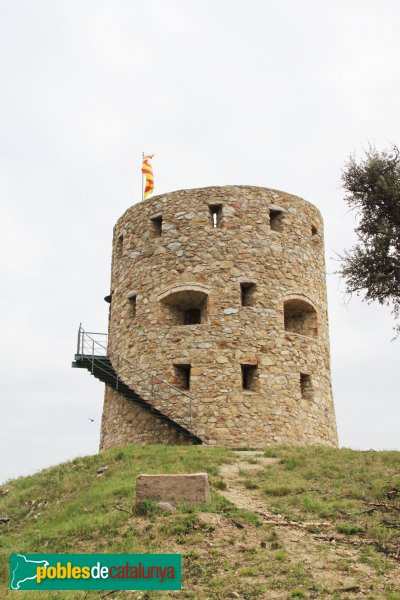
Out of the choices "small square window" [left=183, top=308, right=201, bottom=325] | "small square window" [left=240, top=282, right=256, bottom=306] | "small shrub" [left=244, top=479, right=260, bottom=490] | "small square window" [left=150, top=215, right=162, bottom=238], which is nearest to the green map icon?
"small shrub" [left=244, top=479, right=260, bottom=490]

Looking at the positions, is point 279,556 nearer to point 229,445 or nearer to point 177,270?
point 229,445

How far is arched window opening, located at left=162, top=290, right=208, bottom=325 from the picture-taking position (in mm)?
16386

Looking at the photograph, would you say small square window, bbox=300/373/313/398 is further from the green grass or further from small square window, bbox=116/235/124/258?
small square window, bbox=116/235/124/258

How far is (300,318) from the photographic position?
1769cm

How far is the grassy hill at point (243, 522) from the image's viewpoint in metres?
6.73

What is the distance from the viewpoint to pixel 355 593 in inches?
249

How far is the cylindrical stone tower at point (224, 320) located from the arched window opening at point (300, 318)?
28mm

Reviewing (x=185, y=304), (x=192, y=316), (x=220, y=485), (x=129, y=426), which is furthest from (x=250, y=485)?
(x=192, y=316)

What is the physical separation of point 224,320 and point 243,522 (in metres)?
7.83

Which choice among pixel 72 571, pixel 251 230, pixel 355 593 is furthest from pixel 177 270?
pixel 355 593

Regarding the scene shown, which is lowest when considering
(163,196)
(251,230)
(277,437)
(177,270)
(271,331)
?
(277,437)

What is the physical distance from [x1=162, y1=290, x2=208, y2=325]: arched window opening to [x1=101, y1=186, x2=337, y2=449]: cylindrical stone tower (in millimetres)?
30

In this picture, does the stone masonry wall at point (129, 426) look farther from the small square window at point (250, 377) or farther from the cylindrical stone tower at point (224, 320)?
the small square window at point (250, 377)

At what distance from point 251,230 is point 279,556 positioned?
10558 mm
